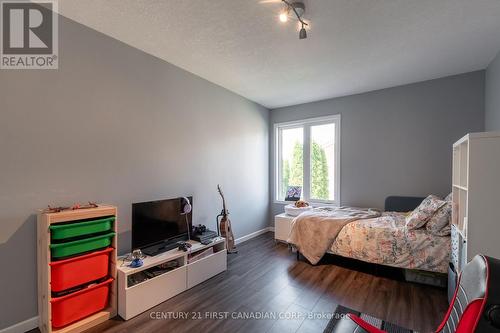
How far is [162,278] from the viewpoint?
2299mm

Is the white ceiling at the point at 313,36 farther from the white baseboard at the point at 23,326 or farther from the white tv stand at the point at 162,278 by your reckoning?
the white baseboard at the point at 23,326

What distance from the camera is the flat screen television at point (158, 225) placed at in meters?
2.36

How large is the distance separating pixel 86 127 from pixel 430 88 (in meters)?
4.46

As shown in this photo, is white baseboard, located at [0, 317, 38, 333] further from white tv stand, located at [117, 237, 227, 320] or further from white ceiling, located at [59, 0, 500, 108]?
white ceiling, located at [59, 0, 500, 108]

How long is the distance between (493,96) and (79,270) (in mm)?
4706

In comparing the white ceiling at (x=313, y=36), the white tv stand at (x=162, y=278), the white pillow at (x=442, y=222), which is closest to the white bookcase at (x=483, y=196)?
the white pillow at (x=442, y=222)

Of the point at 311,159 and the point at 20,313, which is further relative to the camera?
the point at 311,159

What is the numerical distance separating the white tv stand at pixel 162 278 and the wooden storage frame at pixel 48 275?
4.2 inches

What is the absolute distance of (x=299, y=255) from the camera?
11.3ft

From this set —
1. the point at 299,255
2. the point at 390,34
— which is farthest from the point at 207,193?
the point at 390,34

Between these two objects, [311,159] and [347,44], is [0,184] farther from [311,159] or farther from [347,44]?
[311,159]

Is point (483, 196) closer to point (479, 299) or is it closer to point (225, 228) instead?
point (479, 299)

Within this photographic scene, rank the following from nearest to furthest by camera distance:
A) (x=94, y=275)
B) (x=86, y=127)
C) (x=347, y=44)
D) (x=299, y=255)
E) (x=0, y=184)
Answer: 1. (x=0, y=184)
2. (x=94, y=275)
3. (x=86, y=127)
4. (x=347, y=44)
5. (x=299, y=255)

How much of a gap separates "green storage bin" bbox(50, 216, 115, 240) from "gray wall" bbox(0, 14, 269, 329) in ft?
1.13
